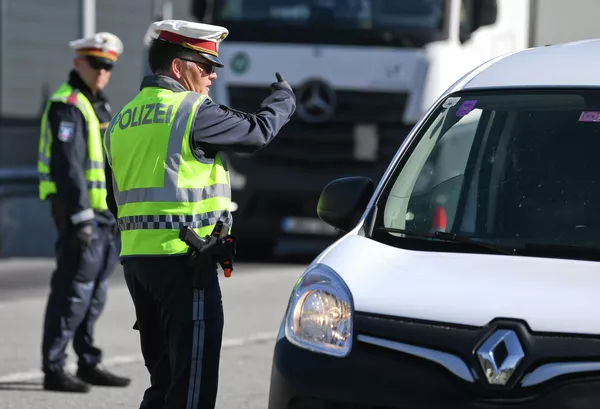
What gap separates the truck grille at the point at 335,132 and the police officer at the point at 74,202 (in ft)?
20.1

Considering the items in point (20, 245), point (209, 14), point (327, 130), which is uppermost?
point (209, 14)

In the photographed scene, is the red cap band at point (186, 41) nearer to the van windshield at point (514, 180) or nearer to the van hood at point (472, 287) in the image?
the van windshield at point (514, 180)

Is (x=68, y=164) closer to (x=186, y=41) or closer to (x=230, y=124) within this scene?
(x=186, y=41)

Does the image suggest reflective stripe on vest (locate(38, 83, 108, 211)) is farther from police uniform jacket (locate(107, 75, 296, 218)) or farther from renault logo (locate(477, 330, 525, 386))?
renault logo (locate(477, 330, 525, 386))

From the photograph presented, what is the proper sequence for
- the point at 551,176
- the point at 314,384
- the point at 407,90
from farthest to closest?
the point at 407,90
the point at 551,176
the point at 314,384

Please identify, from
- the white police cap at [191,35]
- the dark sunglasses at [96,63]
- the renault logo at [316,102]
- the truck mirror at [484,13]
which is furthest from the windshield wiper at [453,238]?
the truck mirror at [484,13]

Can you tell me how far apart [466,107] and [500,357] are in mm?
1504

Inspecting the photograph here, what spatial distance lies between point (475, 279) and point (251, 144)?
1.10 m

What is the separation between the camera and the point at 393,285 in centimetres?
490

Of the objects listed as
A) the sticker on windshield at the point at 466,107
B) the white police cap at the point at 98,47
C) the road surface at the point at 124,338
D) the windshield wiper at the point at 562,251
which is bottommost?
the road surface at the point at 124,338

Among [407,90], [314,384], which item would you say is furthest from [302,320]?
[407,90]

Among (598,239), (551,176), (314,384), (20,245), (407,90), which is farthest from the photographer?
(20,245)

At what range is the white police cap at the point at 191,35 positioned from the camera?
18.3 feet

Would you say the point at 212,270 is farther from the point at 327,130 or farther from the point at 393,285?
the point at 327,130
